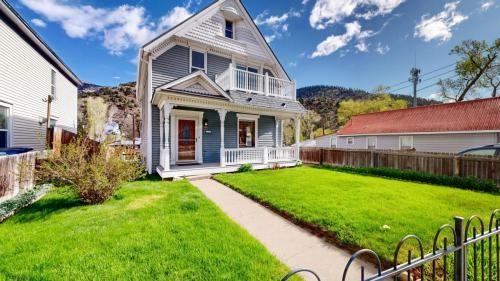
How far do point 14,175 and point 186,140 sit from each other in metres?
6.25

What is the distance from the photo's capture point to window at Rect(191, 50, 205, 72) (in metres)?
11.6

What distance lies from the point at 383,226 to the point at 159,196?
558cm

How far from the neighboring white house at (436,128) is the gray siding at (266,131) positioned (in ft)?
39.6

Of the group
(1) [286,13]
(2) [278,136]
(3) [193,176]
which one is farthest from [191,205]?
(1) [286,13]

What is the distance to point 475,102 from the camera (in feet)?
53.9

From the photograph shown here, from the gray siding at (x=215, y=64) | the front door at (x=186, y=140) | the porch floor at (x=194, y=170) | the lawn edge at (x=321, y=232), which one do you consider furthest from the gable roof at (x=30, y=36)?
the lawn edge at (x=321, y=232)

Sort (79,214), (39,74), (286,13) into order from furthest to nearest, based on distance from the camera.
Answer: (286,13)
(39,74)
(79,214)

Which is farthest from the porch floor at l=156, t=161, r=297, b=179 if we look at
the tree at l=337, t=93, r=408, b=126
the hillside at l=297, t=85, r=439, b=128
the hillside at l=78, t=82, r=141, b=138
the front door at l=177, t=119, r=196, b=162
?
the hillside at l=297, t=85, r=439, b=128

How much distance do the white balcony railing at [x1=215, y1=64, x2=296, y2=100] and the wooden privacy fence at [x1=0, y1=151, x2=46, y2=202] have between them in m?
7.87

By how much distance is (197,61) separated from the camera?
11.8m

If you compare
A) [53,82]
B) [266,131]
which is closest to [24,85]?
[53,82]

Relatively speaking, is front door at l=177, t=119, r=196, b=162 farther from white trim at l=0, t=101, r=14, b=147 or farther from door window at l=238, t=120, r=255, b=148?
white trim at l=0, t=101, r=14, b=147

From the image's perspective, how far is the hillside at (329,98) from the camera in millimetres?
43812

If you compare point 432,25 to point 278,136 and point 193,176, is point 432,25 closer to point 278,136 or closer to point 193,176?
point 278,136
